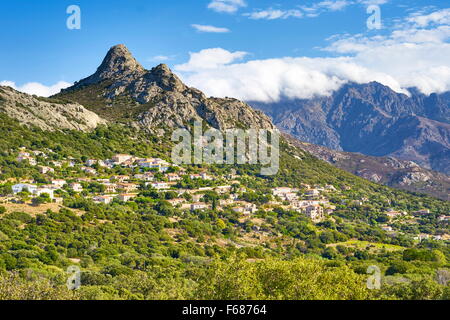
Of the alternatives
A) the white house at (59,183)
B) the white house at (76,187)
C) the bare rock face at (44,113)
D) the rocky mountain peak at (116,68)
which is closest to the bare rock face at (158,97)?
the rocky mountain peak at (116,68)

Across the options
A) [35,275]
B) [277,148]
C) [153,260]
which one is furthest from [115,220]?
[277,148]

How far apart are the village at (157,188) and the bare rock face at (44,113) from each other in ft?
53.0

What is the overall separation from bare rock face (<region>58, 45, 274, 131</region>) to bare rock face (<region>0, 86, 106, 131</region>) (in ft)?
52.1

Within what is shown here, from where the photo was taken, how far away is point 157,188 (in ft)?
289

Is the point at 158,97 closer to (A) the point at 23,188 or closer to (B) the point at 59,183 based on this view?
(B) the point at 59,183

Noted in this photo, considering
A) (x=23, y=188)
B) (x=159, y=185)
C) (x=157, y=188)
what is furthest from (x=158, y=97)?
(x=23, y=188)

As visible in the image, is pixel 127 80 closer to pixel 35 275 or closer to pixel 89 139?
pixel 89 139

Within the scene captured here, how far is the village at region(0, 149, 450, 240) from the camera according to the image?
73.6 metres

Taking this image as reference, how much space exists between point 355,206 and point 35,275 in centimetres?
8250

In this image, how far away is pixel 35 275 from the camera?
34625mm

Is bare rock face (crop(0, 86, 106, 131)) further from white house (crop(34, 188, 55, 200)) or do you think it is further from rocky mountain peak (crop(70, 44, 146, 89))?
rocky mountain peak (crop(70, 44, 146, 89))

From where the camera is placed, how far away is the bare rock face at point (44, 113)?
10062 centimetres
